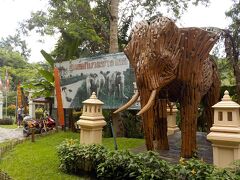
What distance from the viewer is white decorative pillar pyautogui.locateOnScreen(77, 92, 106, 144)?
6520 mm

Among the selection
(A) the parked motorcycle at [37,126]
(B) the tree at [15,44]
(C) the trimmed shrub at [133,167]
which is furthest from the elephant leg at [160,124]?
(B) the tree at [15,44]

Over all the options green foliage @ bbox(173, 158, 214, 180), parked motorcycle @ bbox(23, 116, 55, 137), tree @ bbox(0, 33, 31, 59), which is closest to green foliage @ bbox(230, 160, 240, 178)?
green foliage @ bbox(173, 158, 214, 180)

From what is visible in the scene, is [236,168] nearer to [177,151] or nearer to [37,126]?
[177,151]

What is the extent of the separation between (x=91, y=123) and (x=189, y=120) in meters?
2.14

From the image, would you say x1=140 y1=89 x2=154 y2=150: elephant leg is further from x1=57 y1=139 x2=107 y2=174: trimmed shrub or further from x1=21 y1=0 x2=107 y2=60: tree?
x1=21 y1=0 x2=107 y2=60: tree

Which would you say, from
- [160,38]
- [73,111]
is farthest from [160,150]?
[73,111]

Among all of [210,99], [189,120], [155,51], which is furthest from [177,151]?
[155,51]

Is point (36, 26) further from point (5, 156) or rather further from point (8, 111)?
point (8, 111)

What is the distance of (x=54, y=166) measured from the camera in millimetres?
6711

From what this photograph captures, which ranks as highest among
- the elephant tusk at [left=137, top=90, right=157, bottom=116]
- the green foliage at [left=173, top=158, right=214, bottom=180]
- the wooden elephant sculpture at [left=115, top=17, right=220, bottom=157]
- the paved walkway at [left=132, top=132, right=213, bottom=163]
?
the wooden elephant sculpture at [left=115, top=17, right=220, bottom=157]

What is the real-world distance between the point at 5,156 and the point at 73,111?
5478mm

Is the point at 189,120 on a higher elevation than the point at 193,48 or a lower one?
lower

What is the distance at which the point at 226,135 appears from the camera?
185 inches

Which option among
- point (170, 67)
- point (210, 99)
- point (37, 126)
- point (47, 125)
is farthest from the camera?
point (47, 125)
